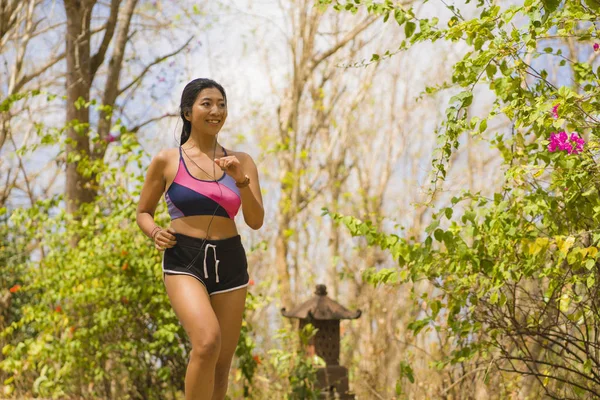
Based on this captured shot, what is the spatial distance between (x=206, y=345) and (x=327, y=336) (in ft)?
9.53

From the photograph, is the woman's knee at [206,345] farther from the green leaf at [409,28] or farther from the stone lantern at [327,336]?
the stone lantern at [327,336]

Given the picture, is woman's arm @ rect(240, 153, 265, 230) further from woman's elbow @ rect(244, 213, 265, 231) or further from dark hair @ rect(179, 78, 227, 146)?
dark hair @ rect(179, 78, 227, 146)

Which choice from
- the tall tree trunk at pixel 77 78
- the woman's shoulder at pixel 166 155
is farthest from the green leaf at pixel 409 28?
the tall tree trunk at pixel 77 78

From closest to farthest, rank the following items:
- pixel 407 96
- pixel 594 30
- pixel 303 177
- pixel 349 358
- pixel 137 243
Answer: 1. pixel 594 30
2. pixel 137 243
3. pixel 349 358
4. pixel 303 177
5. pixel 407 96

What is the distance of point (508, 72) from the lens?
367cm

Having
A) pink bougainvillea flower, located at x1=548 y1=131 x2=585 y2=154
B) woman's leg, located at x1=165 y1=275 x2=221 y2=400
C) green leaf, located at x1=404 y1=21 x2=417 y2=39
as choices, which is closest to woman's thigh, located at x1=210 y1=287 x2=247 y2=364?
woman's leg, located at x1=165 y1=275 x2=221 y2=400

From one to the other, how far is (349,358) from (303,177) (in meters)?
2.42

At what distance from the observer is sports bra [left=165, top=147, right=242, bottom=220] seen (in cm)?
363

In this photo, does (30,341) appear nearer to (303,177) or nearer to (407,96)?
(303,177)

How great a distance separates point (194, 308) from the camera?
11.2 feet

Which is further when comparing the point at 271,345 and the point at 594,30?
the point at 271,345

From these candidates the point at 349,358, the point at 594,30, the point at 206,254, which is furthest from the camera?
the point at 349,358

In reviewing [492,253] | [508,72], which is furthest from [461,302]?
[508,72]

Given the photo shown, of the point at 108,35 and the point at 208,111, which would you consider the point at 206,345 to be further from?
the point at 108,35
